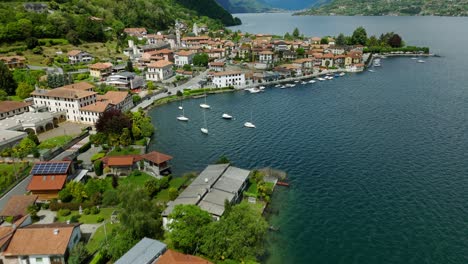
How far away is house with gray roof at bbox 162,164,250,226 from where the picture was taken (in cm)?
3760

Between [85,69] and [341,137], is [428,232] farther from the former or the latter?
[85,69]

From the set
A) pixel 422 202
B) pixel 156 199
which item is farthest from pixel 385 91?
pixel 156 199

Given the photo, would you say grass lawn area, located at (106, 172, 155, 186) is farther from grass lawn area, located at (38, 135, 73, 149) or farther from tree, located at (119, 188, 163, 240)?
grass lawn area, located at (38, 135, 73, 149)

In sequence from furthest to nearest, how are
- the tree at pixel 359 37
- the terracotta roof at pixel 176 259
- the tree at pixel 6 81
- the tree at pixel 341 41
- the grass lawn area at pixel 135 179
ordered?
the tree at pixel 359 37 < the tree at pixel 341 41 < the tree at pixel 6 81 < the grass lawn area at pixel 135 179 < the terracotta roof at pixel 176 259

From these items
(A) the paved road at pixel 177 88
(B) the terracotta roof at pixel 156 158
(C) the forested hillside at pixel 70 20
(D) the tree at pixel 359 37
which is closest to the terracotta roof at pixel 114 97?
(A) the paved road at pixel 177 88

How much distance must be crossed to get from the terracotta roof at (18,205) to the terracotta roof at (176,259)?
2020 centimetres

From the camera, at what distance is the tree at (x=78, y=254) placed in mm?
29562

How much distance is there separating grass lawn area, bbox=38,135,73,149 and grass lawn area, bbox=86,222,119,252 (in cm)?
2562

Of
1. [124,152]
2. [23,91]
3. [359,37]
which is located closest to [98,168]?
[124,152]

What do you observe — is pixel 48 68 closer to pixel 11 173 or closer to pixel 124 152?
pixel 124 152

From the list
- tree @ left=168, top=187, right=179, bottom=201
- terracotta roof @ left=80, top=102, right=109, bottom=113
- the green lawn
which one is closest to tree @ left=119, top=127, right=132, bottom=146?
terracotta roof @ left=80, top=102, right=109, bottom=113

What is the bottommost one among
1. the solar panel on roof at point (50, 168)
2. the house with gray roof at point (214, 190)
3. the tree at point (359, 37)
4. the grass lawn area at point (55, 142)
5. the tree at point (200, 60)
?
the house with gray roof at point (214, 190)

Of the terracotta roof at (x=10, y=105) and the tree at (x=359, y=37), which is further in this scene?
the tree at (x=359, y=37)

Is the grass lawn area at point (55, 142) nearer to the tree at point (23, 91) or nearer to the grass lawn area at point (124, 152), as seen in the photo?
the grass lawn area at point (124, 152)
